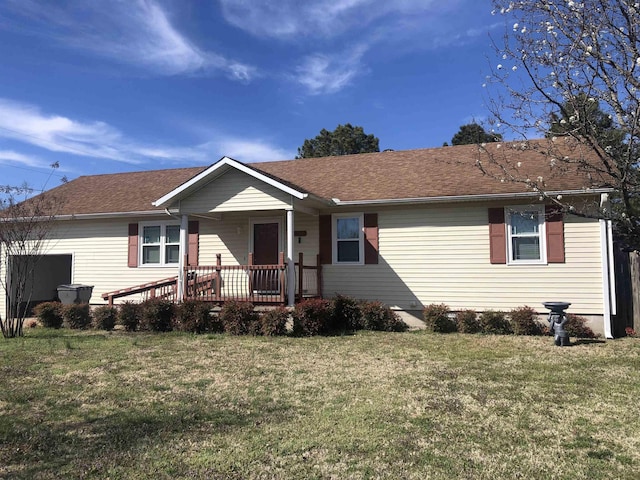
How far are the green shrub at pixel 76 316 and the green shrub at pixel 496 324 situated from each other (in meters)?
9.76

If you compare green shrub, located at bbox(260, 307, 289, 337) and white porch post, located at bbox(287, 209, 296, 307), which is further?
white porch post, located at bbox(287, 209, 296, 307)

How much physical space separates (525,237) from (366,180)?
14.6ft

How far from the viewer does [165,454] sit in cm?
397

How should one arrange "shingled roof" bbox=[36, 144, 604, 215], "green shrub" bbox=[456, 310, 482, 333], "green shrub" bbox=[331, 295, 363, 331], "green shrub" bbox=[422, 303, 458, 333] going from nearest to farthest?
"green shrub" bbox=[456, 310, 482, 333]
"green shrub" bbox=[422, 303, 458, 333]
"green shrub" bbox=[331, 295, 363, 331]
"shingled roof" bbox=[36, 144, 604, 215]

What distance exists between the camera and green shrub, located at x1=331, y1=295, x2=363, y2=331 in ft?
35.6

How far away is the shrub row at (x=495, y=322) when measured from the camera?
9.68 meters

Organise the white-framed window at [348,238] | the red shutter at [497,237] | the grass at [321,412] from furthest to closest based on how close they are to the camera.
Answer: the white-framed window at [348,238], the red shutter at [497,237], the grass at [321,412]

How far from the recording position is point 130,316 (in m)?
11.0

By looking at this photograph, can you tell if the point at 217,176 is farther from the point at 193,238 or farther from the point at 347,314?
the point at 347,314

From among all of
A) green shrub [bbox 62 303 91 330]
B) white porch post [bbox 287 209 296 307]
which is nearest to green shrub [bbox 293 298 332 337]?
white porch post [bbox 287 209 296 307]

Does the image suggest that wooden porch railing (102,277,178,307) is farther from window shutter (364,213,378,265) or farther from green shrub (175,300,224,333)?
window shutter (364,213,378,265)

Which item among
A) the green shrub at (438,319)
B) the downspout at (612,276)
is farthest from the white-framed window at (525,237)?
the green shrub at (438,319)

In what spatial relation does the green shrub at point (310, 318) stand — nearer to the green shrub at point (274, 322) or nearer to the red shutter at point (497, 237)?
the green shrub at point (274, 322)

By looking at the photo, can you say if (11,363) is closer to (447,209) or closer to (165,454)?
(165,454)
